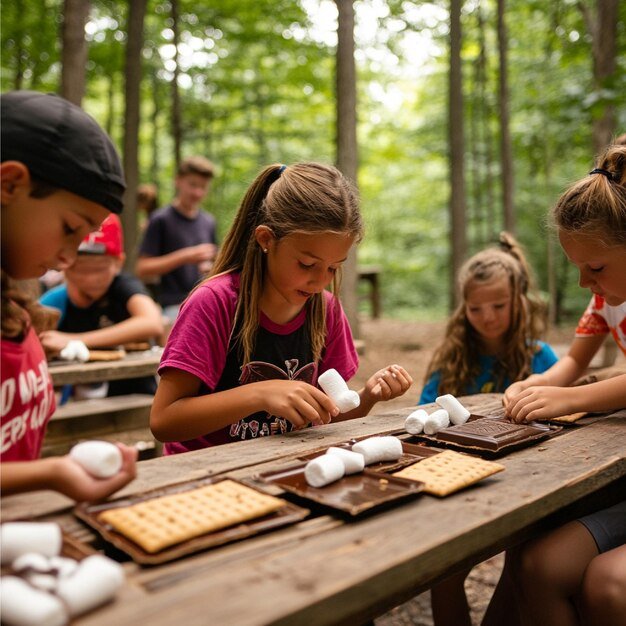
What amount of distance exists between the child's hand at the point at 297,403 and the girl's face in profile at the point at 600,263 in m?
1.05

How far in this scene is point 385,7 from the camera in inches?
430

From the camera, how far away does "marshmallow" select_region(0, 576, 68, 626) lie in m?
0.82

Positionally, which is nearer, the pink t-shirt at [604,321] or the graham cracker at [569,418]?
the graham cracker at [569,418]

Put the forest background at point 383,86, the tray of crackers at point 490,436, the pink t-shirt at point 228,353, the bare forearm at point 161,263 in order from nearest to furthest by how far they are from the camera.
A: the tray of crackers at point 490,436
the pink t-shirt at point 228,353
the bare forearm at point 161,263
the forest background at point 383,86

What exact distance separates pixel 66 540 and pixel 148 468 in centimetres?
47

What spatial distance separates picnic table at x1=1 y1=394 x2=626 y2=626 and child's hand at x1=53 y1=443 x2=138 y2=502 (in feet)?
0.23

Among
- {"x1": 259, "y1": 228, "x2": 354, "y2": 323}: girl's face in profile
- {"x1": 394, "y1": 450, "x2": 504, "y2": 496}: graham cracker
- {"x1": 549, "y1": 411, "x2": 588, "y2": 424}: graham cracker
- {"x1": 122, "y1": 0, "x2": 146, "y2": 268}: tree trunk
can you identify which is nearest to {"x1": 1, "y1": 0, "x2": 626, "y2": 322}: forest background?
{"x1": 122, "y1": 0, "x2": 146, "y2": 268}: tree trunk

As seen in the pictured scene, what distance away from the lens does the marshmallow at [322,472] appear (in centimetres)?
139

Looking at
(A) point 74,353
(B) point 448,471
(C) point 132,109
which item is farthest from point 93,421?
(C) point 132,109

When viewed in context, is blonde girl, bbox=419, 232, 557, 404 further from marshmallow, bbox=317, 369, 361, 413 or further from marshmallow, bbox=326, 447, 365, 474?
marshmallow, bbox=326, 447, 365, 474

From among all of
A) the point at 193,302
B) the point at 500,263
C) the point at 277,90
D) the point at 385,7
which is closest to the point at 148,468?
the point at 193,302

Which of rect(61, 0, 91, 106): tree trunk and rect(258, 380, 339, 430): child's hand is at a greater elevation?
rect(61, 0, 91, 106): tree trunk

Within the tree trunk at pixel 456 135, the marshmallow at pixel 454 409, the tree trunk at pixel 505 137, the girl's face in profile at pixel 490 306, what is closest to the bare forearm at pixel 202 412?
the marshmallow at pixel 454 409

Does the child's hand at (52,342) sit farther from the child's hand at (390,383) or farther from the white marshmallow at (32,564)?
the white marshmallow at (32,564)
